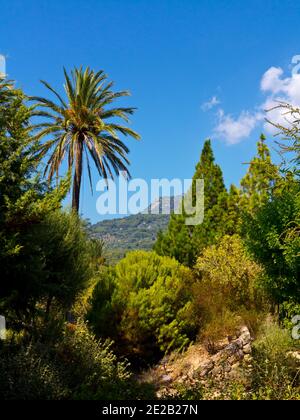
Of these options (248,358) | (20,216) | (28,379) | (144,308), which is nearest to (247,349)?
(248,358)

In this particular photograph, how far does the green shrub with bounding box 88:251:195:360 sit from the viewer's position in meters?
14.2

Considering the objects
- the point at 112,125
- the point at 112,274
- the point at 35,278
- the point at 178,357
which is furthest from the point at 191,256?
the point at 35,278

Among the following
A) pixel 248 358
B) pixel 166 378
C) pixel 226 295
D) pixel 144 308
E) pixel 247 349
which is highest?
pixel 226 295

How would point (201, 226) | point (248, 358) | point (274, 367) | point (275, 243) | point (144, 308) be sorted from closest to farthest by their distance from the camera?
point (274, 367), point (275, 243), point (248, 358), point (144, 308), point (201, 226)

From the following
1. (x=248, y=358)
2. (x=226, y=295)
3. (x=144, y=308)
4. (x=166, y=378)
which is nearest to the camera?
(x=248, y=358)

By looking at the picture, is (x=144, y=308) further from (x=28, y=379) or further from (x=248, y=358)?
(x=28, y=379)

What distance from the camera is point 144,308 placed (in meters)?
14.2

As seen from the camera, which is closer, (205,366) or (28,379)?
(28,379)

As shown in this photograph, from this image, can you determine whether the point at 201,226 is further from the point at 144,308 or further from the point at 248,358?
the point at 248,358

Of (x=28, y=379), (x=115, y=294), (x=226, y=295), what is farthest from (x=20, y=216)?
(x=226, y=295)

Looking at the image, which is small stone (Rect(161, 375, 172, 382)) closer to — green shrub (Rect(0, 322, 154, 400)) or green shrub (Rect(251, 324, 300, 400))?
green shrub (Rect(0, 322, 154, 400))

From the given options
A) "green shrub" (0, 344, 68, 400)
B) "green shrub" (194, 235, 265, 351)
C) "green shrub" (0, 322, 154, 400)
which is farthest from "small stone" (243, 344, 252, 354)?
"green shrub" (0, 344, 68, 400)

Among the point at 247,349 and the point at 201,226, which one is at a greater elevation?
the point at 201,226

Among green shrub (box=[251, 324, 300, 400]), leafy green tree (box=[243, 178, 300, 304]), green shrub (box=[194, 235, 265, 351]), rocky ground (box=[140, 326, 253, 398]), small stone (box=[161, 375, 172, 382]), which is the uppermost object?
leafy green tree (box=[243, 178, 300, 304])
